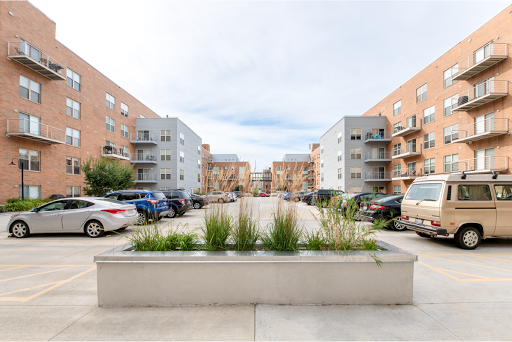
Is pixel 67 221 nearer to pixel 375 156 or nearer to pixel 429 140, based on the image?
pixel 429 140

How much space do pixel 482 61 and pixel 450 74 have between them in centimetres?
562

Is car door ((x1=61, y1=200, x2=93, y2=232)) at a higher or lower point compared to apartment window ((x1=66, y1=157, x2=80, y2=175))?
lower

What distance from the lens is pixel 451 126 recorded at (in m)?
24.9

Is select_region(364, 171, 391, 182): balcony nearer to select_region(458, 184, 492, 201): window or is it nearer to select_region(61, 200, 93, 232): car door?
select_region(458, 184, 492, 201): window

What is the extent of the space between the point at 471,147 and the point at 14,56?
36.6 meters

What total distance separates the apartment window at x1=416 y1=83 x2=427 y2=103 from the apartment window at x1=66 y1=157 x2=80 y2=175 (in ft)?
123

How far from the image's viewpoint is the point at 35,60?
64.3ft

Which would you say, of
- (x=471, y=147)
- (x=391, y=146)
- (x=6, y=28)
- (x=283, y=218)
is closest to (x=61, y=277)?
(x=283, y=218)

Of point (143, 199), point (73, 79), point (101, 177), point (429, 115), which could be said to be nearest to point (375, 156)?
point (429, 115)

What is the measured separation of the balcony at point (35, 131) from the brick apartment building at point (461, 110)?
110 ft

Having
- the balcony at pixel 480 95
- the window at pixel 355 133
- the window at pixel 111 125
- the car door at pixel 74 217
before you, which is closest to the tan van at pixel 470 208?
the car door at pixel 74 217

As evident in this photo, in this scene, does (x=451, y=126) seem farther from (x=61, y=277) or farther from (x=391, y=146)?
(x=61, y=277)

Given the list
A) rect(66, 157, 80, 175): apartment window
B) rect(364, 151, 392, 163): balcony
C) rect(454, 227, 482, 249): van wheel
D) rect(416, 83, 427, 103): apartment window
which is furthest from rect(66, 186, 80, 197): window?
rect(416, 83, 427, 103): apartment window

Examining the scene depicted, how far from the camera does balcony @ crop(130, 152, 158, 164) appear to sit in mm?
36844
